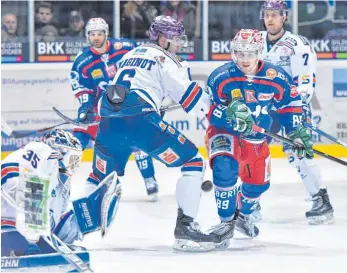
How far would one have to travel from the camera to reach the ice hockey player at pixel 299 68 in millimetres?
6316

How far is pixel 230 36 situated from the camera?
9.24 metres

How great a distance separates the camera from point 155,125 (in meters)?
5.34

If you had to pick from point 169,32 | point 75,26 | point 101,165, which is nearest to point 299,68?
point 169,32

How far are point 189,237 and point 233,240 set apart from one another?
0.35 metres

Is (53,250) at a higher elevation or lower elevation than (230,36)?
lower

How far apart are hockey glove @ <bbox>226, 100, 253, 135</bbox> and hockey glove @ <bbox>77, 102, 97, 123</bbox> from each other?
1.90 m

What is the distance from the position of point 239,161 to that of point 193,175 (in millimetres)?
286

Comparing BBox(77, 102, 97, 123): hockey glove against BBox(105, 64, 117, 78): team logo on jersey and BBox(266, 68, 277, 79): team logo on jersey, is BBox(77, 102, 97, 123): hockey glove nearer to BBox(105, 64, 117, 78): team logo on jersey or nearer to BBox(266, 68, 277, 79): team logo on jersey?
BBox(105, 64, 117, 78): team logo on jersey

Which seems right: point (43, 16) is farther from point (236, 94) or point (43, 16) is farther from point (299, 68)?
point (236, 94)

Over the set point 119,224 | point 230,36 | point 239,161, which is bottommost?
point 119,224

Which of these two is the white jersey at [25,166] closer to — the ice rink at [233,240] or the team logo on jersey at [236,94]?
the ice rink at [233,240]

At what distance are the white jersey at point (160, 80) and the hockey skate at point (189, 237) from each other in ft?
1.66

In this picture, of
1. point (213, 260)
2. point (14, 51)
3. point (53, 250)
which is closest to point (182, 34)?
point (213, 260)

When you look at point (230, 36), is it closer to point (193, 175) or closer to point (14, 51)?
point (14, 51)
